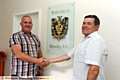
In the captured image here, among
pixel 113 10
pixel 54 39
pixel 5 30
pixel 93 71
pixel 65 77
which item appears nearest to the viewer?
pixel 93 71

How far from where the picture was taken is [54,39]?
294 centimetres

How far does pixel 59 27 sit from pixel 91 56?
116 cm

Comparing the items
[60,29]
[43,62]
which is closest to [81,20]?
[60,29]

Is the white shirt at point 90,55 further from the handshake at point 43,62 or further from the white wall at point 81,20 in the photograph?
the handshake at point 43,62

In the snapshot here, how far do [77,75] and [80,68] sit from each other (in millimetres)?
95

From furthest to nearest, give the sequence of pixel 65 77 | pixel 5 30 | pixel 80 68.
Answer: pixel 5 30
pixel 65 77
pixel 80 68

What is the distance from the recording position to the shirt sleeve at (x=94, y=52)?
70.9 inches

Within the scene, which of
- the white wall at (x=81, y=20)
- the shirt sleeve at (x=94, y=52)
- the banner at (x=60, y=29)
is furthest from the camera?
the banner at (x=60, y=29)

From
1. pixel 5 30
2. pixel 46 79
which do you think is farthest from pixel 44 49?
pixel 5 30

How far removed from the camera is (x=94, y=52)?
5.95ft

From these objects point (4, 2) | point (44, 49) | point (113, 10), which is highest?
point (4, 2)

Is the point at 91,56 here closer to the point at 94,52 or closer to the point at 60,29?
the point at 94,52

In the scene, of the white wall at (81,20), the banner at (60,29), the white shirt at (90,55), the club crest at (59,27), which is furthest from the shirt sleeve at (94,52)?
the club crest at (59,27)

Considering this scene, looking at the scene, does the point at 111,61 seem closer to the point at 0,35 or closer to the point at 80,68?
the point at 80,68
